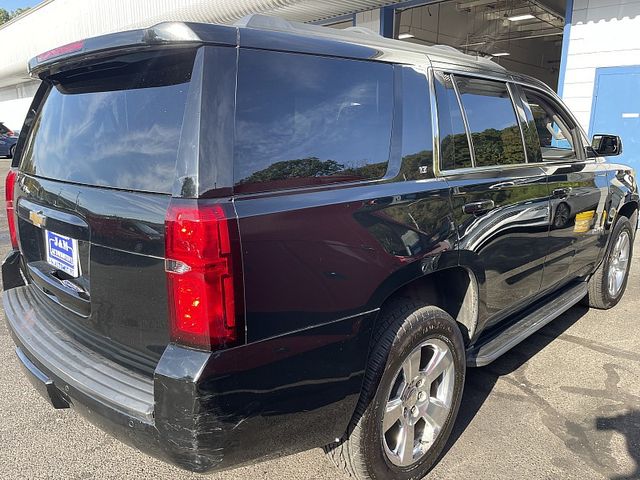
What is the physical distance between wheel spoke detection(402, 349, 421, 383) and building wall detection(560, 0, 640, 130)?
791 centimetres

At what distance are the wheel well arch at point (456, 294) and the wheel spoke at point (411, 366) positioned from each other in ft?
1.08

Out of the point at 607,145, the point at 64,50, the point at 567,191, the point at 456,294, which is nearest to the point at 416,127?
the point at 456,294

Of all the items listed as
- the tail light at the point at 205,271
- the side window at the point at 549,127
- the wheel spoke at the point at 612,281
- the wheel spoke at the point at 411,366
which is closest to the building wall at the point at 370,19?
the side window at the point at 549,127

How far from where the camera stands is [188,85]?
69.1 inches

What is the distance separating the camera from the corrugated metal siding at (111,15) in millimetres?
11141

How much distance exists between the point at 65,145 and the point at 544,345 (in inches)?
145

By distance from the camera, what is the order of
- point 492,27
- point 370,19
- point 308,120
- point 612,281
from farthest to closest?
1. point 492,27
2. point 370,19
3. point 612,281
4. point 308,120

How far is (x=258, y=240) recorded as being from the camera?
1717 millimetres

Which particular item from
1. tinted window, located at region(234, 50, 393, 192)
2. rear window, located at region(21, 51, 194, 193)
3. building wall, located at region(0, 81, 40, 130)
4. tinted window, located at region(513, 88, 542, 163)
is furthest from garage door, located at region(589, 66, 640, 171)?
building wall, located at region(0, 81, 40, 130)

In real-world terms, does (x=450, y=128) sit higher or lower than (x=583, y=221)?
higher

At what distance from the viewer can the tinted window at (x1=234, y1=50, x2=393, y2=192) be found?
178 cm

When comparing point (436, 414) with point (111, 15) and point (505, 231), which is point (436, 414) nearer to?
point (505, 231)

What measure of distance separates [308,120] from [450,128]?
0.99 meters

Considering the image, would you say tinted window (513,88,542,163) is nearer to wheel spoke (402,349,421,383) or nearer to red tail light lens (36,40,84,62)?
wheel spoke (402,349,421,383)
